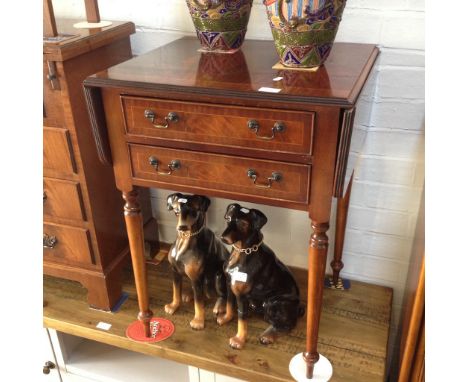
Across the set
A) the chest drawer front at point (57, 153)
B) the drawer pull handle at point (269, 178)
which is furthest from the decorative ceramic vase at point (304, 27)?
the chest drawer front at point (57, 153)

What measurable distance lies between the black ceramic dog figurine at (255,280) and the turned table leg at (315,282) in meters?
0.14

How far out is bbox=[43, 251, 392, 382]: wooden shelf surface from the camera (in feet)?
3.76

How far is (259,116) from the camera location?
2.80ft

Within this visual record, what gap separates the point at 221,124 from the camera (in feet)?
2.91

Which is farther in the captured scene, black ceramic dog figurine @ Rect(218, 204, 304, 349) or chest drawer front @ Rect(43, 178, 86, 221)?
chest drawer front @ Rect(43, 178, 86, 221)

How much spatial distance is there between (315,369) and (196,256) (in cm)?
42

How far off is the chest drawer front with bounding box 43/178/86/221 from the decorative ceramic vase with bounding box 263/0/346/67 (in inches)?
25.8

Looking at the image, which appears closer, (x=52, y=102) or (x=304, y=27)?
(x=304, y=27)

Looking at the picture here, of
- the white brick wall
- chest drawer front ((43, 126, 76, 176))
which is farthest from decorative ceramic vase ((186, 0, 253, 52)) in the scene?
chest drawer front ((43, 126, 76, 176))

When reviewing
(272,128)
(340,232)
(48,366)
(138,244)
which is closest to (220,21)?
(272,128)

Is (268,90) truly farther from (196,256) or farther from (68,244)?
(68,244)

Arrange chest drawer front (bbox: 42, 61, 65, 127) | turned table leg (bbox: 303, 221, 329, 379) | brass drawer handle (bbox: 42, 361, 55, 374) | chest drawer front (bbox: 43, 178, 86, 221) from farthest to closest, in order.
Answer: brass drawer handle (bbox: 42, 361, 55, 374) < chest drawer front (bbox: 43, 178, 86, 221) < chest drawer front (bbox: 42, 61, 65, 127) < turned table leg (bbox: 303, 221, 329, 379)

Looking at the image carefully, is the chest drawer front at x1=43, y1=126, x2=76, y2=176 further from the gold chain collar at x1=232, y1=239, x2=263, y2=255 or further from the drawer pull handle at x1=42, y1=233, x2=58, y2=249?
the gold chain collar at x1=232, y1=239, x2=263, y2=255
